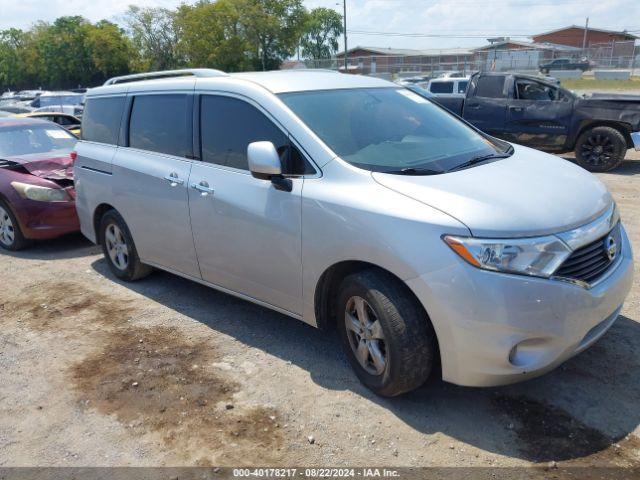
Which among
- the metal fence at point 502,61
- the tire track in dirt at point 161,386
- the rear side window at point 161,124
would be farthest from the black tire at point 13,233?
the metal fence at point 502,61

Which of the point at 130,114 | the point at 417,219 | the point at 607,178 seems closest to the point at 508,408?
the point at 417,219

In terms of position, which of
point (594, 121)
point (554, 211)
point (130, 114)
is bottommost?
point (594, 121)

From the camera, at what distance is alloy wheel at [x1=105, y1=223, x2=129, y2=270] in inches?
212

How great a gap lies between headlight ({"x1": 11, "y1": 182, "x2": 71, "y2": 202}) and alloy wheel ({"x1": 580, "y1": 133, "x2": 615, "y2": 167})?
8.83m

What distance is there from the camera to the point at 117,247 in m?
5.50

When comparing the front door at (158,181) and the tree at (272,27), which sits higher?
the tree at (272,27)

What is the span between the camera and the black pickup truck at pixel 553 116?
1016 centimetres

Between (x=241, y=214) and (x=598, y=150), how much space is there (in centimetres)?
869

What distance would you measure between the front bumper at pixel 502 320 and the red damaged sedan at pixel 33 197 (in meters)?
5.23

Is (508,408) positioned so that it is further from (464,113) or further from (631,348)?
(464,113)

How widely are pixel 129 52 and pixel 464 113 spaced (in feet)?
189

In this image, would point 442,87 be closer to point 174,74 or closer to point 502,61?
point 174,74

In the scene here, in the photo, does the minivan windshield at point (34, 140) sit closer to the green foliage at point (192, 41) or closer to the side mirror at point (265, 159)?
the side mirror at point (265, 159)

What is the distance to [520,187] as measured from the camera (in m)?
Result: 3.19
